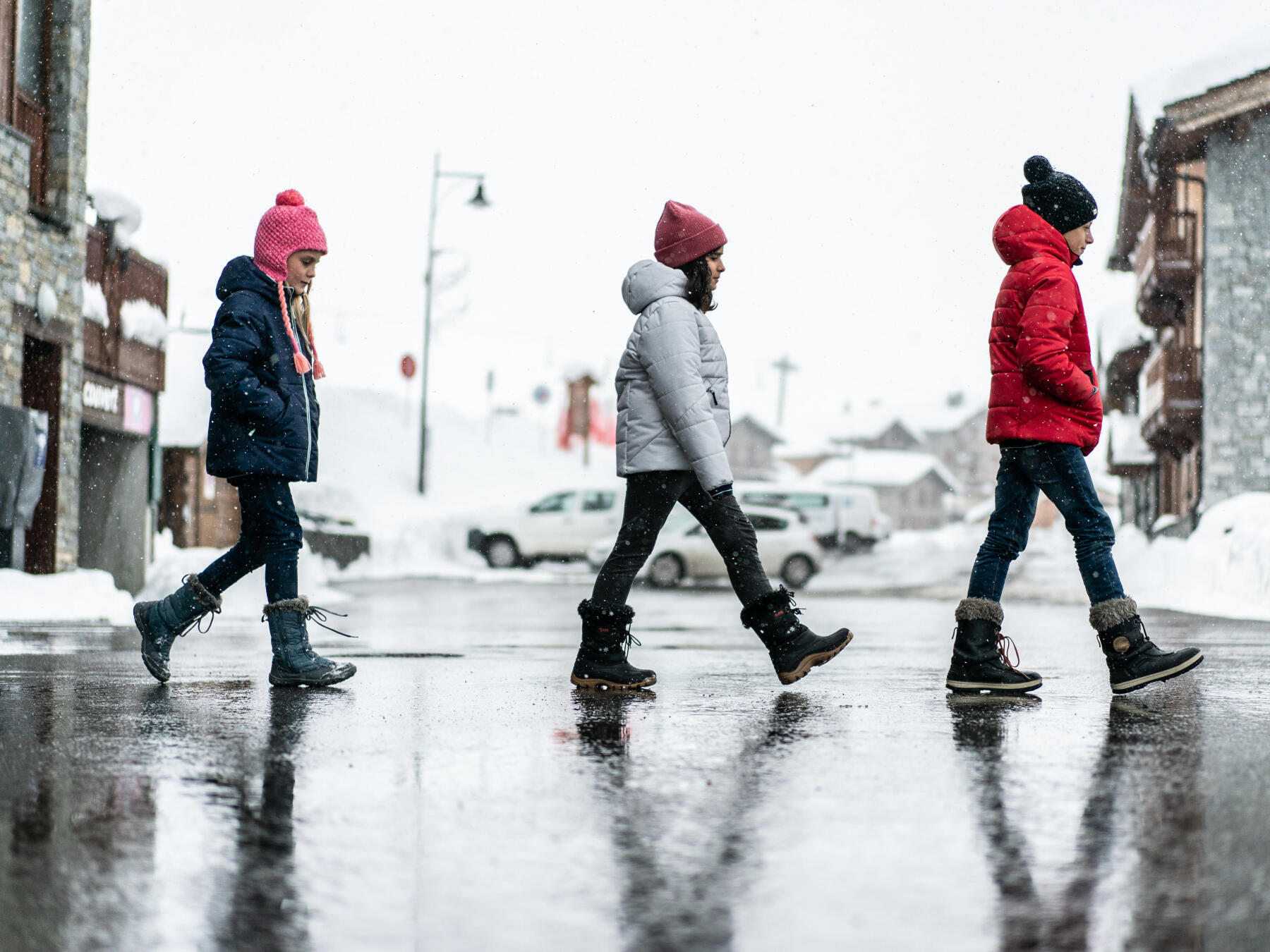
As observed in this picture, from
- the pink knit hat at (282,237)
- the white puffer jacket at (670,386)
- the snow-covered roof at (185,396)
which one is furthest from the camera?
the snow-covered roof at (185,396)

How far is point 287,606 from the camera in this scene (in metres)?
5.80

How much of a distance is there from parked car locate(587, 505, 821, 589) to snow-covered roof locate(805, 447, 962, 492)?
78.2 meters

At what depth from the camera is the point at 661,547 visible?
78.5 ft

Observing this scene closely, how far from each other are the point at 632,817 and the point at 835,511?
33500 millimetres

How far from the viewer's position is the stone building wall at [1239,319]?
27.5m

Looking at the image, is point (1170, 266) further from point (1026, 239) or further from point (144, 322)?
point (1026, 239)

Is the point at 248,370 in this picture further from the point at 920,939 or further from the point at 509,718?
the point at 920,939

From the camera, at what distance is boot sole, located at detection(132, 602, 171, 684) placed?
19.7 feet

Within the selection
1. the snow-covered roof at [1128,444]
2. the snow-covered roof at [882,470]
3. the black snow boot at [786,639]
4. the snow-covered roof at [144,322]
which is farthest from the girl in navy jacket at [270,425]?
the snow-covered roof at [882,470]

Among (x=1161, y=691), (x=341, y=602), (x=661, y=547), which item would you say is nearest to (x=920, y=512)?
(x=661, y=547)

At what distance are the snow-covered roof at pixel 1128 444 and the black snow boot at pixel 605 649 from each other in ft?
116

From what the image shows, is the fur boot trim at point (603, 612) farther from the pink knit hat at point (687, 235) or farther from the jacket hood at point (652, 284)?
the pink knit hat at point (687, 235)

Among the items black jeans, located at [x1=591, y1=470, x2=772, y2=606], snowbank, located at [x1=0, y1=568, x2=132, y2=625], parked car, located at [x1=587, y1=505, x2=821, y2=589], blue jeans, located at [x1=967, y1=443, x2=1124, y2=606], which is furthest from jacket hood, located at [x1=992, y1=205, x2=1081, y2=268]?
parked car, located at [x1=587, y1=505, x2=821, y2=589]

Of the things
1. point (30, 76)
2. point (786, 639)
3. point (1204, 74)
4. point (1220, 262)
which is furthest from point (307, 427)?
point (1204, 74)
